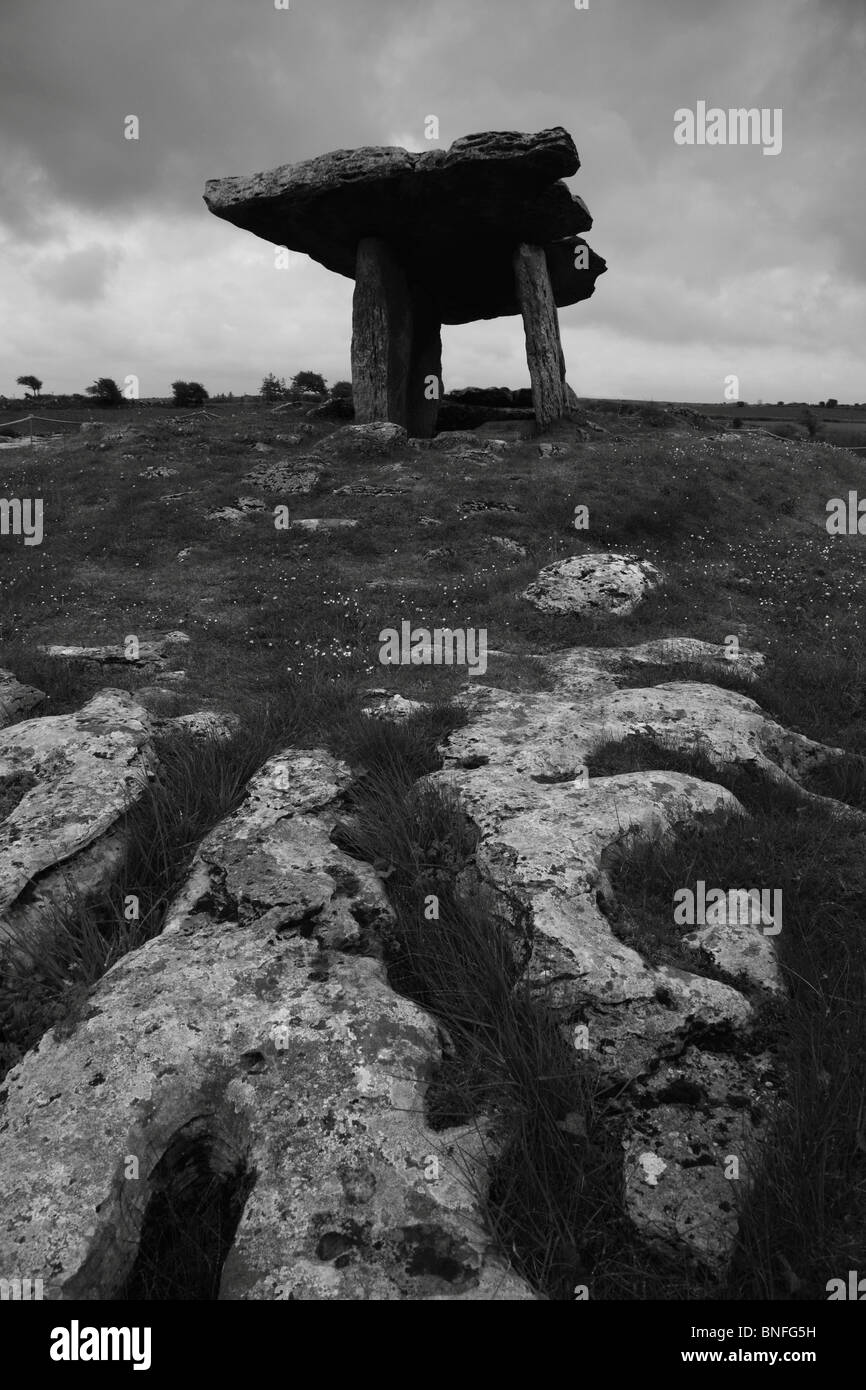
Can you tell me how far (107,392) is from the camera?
165 feet

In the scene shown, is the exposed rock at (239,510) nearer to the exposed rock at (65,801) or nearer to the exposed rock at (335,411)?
the exposed rock at (65,801)

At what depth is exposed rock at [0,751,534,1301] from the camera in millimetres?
3316

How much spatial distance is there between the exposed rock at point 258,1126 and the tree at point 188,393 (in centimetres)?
4684

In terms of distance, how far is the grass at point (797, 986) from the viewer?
3381 mm

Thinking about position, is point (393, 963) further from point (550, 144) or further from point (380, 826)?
point (550, 144)

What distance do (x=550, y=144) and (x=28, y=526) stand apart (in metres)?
17.0

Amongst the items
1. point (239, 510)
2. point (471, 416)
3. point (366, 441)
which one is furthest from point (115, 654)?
point (471, 416)

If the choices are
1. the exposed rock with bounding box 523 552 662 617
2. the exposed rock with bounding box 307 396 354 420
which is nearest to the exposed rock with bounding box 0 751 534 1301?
the exposed rock with bounding box 523 552 662 617

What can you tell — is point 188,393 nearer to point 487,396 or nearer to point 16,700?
point 487,396

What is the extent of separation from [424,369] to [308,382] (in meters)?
23.7

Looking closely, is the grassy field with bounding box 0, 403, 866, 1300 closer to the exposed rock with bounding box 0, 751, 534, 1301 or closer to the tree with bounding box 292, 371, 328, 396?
the exposed rock with bounding box 0, 751, 534, 1301

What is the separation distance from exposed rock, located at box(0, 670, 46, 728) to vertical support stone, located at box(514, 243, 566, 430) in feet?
68.2

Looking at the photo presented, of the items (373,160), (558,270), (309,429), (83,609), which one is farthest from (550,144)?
(83,609)

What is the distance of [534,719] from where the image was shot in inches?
314
